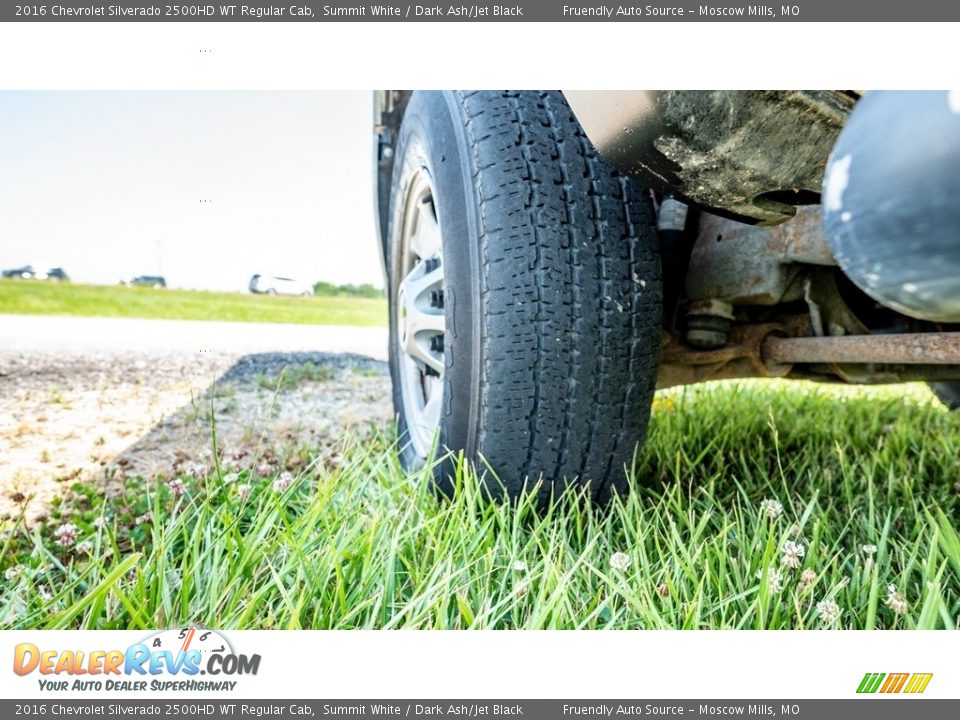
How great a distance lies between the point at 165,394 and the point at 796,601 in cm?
104

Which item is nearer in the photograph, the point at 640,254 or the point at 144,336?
the point at 640,254

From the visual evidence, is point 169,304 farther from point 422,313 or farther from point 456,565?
point 456,565

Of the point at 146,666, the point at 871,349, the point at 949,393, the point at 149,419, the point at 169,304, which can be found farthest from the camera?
the point at 949,393

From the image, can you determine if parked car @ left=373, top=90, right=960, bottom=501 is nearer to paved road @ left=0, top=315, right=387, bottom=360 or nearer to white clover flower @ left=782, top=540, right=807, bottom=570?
white clover flower @ left=782, top=540, right=807, bottom=570

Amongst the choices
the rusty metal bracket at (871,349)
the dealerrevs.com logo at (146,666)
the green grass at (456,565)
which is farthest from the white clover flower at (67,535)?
the rusty metal bracket at (871,349)

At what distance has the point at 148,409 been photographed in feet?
3.58

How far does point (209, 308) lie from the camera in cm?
102

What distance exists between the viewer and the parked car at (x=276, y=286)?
3.32 ft

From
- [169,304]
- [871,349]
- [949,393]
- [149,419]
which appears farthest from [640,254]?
[949,393]

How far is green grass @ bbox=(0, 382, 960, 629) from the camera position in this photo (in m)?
0.58

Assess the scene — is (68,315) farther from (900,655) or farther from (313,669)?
(900,655)

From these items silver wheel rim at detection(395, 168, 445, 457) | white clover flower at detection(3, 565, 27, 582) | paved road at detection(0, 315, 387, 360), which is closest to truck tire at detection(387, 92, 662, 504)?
silver wheel rim at detection(395, 168, 445, 457)

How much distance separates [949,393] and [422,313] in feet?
4.98

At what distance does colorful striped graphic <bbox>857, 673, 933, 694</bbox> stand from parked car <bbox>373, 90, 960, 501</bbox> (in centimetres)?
33
